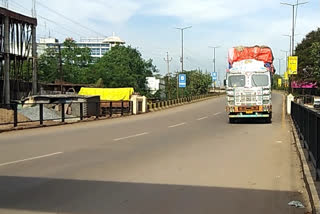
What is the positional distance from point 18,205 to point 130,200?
5.63 feet

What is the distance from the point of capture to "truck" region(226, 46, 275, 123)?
2455cm

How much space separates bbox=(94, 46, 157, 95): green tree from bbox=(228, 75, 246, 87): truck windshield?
5037 cm

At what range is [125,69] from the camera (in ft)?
276

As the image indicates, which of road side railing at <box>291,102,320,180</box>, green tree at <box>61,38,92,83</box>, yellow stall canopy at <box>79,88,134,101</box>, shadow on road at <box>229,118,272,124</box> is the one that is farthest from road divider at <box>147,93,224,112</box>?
road side railing at <box>291,102,320,180</box>

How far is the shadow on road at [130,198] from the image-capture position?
638 cm

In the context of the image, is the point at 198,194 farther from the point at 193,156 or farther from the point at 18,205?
the point at 193,156

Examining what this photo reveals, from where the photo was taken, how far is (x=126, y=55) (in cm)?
9275

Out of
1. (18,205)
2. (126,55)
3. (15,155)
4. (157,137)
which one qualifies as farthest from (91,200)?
(126,55)

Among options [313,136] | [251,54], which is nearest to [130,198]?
[313,136]

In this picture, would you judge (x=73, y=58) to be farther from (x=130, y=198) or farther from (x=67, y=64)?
(x=130, y=198)

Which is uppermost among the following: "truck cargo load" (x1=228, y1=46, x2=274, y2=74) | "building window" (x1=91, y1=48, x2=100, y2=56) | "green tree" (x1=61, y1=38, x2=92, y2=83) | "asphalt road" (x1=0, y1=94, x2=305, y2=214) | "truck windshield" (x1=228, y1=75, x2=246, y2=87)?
"building window" (x1=91, y1=48, x2=100, y2=56)

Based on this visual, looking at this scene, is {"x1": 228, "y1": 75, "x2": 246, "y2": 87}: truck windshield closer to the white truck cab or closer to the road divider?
the white truck cab

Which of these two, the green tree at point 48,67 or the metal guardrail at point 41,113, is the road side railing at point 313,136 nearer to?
the metal guardrail at point 41,113

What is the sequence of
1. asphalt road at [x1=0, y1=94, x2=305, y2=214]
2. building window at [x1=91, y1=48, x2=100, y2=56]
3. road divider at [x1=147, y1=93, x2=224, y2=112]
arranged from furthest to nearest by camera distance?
building window at [x1=91, y1=48, x2=100, y2=56] → road divider at [x1=147, y1=93, x2=224, y2=112] → asphalt road at [x1=0, y1=94, x2=305, y2=214]
